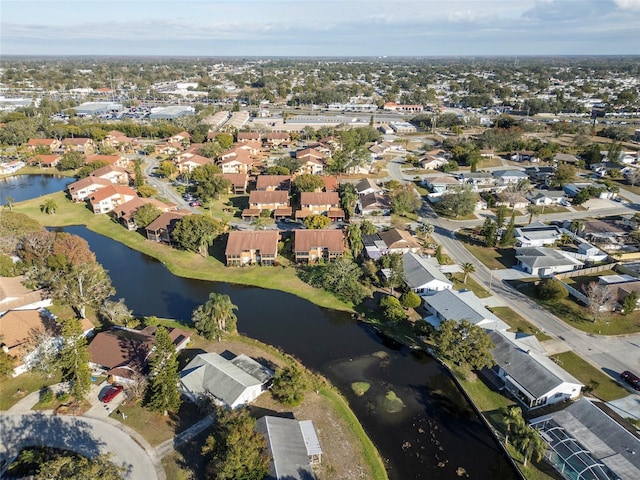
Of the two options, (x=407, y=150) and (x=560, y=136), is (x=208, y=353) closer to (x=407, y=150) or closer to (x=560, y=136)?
(x=407, y=150)

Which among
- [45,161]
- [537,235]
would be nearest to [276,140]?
[45,161]

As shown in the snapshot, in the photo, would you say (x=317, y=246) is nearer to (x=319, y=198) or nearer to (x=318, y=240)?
(x=318, y=240)

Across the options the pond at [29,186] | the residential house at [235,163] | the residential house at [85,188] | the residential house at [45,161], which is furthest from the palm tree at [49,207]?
the residential house at [235,163]

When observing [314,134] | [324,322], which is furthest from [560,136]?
[324,322]

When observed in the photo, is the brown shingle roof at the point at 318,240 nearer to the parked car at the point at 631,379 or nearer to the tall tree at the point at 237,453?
the tall tree at the point at 237,453

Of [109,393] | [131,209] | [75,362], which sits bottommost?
[109,393]

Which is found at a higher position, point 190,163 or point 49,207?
point 190,163
